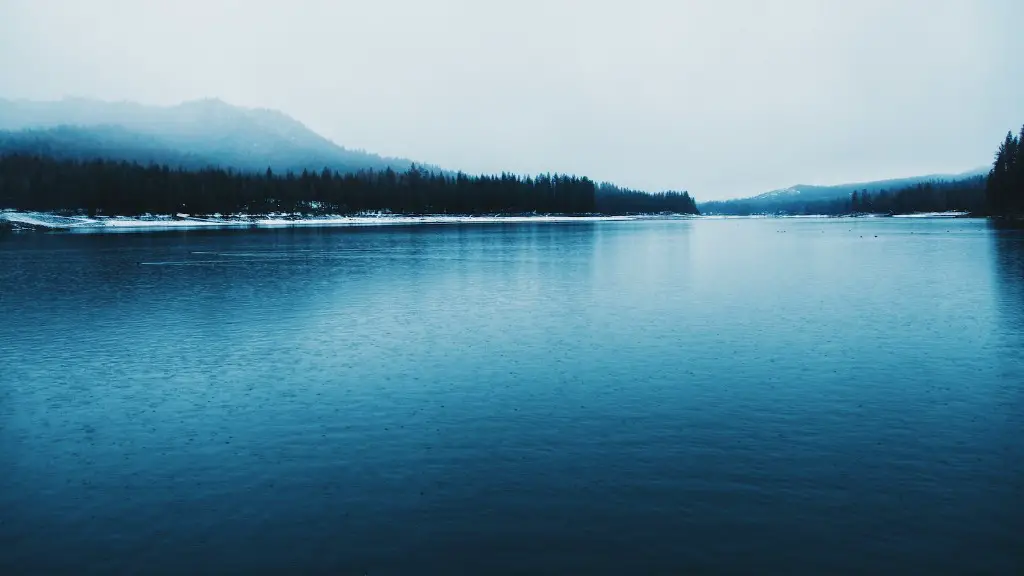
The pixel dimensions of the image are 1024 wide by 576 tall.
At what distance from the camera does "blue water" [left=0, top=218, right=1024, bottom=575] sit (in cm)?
1240

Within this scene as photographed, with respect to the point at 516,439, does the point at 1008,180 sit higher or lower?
higher

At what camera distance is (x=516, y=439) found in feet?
58.9

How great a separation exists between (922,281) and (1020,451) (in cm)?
3952

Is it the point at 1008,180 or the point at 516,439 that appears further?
the point at 1008,180

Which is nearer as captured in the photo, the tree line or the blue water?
the blue water

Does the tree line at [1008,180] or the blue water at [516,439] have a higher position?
the tree line at [1008,180]

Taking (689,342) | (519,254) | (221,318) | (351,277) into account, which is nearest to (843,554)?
(689,342)

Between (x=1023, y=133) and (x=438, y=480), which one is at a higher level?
(x=1023, y=133)

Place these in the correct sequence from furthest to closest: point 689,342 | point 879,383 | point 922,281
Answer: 1. point 922,281
2. point 689,342
3. point 879,383

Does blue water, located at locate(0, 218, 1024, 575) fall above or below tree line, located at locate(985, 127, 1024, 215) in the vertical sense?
below

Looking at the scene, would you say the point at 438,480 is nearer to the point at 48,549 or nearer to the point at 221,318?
the point at 48,549

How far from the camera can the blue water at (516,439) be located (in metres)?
12.4

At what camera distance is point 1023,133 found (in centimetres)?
17375

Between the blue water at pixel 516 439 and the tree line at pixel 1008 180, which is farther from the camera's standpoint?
the tree line at pixel 1008 180
